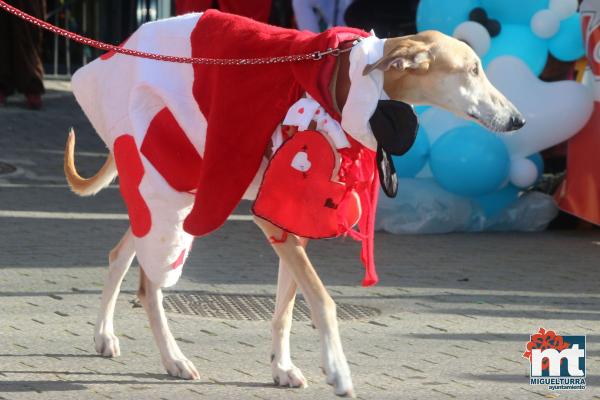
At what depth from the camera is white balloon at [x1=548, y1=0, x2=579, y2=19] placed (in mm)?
9078

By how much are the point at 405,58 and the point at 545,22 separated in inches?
186

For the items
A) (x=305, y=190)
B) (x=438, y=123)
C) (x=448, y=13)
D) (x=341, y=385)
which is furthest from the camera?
(x=438, y=123)

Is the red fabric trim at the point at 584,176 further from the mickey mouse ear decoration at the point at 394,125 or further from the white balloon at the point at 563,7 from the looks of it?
the mickey mouse ear decoration at the point at 394,125

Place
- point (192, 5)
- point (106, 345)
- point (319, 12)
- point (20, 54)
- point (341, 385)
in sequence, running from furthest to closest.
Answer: point (20, 54) < point (319, 12) < point (192, 5) < point (106, 345) < point (341, 385)

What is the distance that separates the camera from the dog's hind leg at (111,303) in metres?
5.59

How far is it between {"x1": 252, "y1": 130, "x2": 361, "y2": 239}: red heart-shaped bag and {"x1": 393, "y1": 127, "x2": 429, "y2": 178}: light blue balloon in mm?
4289

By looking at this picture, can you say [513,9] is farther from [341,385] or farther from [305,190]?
[341,385]

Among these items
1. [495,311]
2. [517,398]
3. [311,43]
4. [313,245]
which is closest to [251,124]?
[311,43]

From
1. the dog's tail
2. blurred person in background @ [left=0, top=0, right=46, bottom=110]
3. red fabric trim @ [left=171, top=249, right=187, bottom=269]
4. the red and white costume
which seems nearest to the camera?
the red and white costume

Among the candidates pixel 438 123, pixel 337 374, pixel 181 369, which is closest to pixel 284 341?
pixel 181 369

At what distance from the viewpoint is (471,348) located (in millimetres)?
5969

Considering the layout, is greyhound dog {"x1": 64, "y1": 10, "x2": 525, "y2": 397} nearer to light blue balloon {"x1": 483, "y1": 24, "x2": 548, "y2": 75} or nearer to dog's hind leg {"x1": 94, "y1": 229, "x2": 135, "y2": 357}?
dog's hind leg {"x1": 94, "y1": 229, "x2": 135, "y2": 357}

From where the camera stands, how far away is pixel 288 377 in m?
5.17

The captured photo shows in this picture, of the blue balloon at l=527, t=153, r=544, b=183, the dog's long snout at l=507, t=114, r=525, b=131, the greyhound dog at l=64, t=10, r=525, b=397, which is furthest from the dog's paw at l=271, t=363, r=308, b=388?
the blue balloon at l=527, t=153, r=544, b=183
